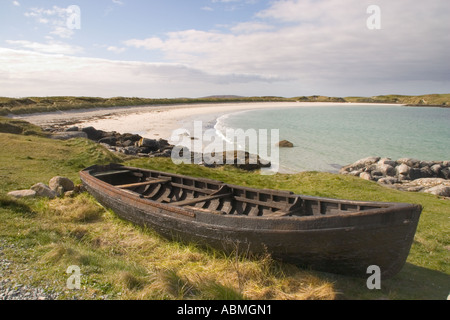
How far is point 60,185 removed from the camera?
11570 millimetres

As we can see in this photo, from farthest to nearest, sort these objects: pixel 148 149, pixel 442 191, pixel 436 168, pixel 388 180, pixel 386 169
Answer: pixel 148 149 < pixel 436 168 < pixel 386 169 < pixel 388 180 < pixel 442 191

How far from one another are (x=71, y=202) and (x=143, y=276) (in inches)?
235

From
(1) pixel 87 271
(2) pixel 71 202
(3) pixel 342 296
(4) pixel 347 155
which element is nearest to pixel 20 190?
(2) pixel 71 202

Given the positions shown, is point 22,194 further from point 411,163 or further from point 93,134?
point 411,163

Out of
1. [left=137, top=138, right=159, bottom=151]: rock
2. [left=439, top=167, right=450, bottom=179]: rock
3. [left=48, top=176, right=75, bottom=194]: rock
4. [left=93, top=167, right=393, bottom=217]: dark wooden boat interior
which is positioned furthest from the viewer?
[left=137, top=138, right=159, bottom=151]: rock

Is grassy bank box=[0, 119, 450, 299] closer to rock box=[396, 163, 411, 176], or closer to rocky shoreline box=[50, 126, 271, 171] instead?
rock box=[396, 163, 411, 176]

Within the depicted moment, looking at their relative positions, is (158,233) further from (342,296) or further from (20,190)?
(20,190)

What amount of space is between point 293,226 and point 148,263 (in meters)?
3.35

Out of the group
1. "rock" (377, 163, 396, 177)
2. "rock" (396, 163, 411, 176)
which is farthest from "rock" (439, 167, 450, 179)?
"rock" (377, 163, 396, 177)

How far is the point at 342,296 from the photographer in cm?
563

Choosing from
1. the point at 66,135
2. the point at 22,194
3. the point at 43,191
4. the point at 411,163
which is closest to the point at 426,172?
the point at 411,163

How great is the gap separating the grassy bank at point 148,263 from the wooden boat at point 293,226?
0.34 metres

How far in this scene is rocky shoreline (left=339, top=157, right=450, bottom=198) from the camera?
62.1 ft

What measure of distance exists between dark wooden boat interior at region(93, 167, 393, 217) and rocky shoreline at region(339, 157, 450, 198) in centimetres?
1227
